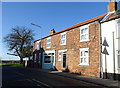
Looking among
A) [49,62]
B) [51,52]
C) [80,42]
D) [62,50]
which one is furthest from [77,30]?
[49,62]

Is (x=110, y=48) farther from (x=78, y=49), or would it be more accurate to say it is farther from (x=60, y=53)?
(x=60, y=53)

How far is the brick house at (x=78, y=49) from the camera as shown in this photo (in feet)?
48.1

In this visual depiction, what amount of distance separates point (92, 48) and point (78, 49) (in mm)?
2424

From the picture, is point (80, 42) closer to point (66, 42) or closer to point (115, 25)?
point (66, 42)

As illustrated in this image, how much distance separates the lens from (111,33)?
13.2m

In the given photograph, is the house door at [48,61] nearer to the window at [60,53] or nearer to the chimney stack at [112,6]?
the window at [60,53]

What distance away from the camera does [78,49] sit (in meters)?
17.2

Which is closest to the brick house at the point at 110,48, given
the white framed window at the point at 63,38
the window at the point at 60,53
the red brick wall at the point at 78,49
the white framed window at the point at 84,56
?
the red brick wall at the point at 78,49

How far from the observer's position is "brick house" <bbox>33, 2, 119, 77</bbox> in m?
14.7

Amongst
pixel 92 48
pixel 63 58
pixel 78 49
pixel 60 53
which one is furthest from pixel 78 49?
pixel 60 53

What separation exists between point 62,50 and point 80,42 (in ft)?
14.4

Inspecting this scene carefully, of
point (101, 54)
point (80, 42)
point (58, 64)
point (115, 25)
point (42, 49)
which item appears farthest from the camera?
point (42, 49)

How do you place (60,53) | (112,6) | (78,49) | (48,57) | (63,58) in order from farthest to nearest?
1. (48,57)
2. (60,53)
3. (63,58)
4. (78,49)
5. (112,6)

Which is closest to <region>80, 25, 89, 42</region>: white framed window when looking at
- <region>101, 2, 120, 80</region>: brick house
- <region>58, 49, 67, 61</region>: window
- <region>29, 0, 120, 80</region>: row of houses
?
<region>29, 0, 120, 80</region>: row of houses
